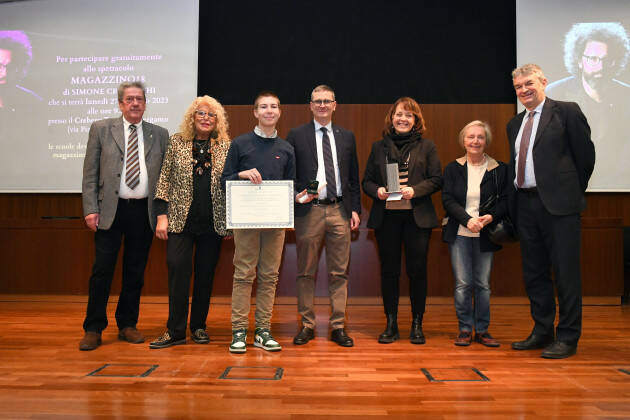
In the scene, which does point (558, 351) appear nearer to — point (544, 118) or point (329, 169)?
point (544, 118)

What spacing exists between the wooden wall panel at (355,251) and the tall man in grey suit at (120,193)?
5.35 feet

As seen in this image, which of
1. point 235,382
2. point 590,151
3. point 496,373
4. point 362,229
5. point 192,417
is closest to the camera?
point 192,417

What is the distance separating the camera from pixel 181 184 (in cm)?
286

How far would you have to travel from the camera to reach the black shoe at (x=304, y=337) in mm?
2957

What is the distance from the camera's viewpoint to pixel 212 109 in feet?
9.66

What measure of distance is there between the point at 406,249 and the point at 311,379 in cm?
111

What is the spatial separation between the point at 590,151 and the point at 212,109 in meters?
2.17

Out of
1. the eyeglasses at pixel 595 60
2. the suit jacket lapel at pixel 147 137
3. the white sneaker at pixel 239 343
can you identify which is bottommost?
the white sneaker at pixel 239 343

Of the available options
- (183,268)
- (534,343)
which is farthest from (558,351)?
(183,268)

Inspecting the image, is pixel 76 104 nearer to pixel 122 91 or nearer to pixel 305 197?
pixel 122 91

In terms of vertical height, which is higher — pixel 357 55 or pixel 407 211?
pixel 357 55

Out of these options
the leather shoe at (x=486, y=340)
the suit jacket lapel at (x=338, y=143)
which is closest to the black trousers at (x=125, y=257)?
the suit jacket lapel at (x=338, y=143)

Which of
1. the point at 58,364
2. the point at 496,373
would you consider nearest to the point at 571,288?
the point at 496,373

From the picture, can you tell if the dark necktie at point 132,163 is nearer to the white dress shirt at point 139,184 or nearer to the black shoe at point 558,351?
the white dress shirt at point 139,184
